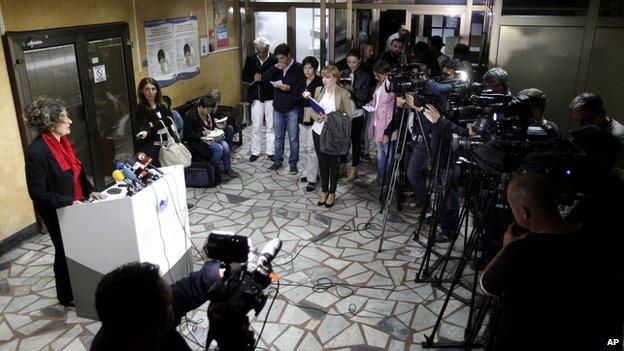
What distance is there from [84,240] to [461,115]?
2989 mm

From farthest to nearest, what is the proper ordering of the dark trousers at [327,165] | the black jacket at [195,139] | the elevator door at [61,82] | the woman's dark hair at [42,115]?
1. the black jacket at [195,139]
2. the dark trousers at [327,165]
3. the elevator door at [61,82]
4. the woman's dark hair at [42,115]

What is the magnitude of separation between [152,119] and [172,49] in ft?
7.97

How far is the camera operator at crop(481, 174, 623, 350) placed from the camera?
6.71 ft

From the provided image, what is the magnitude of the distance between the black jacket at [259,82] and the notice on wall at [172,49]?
1.08 metres

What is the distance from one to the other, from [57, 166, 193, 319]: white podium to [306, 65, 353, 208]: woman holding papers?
216 centimetres

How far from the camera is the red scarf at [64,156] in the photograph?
362cm

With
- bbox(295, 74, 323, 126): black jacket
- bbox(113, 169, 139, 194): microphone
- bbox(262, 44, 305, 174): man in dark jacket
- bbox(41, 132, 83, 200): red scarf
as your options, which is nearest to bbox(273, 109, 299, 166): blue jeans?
bbox(262, 44, 305, 174): man in dark jacket

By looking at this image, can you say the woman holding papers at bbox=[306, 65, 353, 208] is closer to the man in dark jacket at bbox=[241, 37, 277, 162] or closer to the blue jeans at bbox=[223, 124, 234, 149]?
the man in dark jacket at bbox=[241, 37, 277, 162]

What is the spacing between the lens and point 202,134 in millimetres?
6641

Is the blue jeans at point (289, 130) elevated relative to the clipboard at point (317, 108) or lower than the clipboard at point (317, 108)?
lower

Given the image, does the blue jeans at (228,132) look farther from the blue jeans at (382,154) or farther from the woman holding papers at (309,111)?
the blue jeans at (382,154)

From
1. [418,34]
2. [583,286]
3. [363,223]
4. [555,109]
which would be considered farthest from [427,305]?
[418,34]

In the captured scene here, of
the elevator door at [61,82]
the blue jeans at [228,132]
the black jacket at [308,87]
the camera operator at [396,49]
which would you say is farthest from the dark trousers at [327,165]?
the elevator door at [61,82]

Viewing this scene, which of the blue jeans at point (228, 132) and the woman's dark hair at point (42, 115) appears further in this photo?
the blue jeans at point (228, 132)
